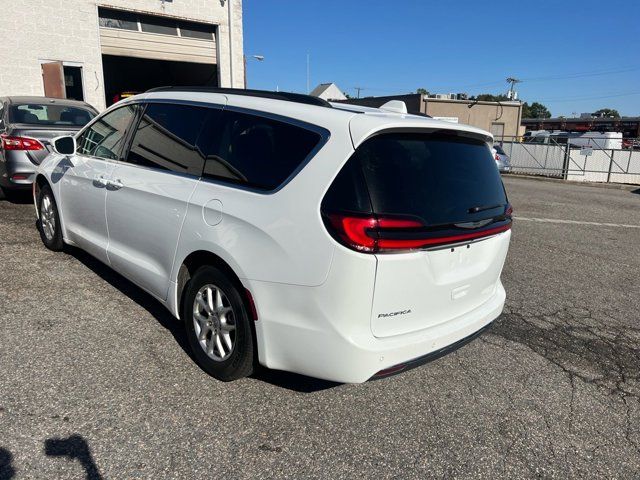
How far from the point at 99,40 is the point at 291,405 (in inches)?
625

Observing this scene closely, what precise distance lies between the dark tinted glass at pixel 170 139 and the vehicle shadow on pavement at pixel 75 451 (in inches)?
64.7

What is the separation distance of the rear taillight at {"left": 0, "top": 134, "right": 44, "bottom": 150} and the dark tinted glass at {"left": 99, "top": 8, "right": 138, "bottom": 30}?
10.6 meters

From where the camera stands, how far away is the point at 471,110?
1490 inches

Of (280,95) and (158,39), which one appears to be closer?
(280,95)

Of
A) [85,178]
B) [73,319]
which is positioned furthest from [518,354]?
[85,178]

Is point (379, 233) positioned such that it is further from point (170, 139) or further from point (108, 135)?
point (108, 135)

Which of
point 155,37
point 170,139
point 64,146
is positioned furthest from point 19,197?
point 155,37

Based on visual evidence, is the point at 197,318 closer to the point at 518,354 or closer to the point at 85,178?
the point at 85,178

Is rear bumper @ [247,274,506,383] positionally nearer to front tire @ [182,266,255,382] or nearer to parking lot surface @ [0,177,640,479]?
front tire @ [182,266,255,382]

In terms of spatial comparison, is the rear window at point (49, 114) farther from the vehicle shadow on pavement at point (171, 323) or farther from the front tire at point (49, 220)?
the vehicle shadow on pavement at point (171, 323)

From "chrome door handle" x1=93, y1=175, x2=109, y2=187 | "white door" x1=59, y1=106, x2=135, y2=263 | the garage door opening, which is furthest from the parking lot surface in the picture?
the garage door opening

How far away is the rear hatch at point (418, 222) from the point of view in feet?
7.85

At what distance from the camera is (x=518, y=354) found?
3691 mm

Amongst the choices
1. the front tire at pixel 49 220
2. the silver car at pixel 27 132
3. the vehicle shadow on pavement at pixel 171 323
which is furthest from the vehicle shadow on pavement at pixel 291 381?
the silver car at pixel 27 132
